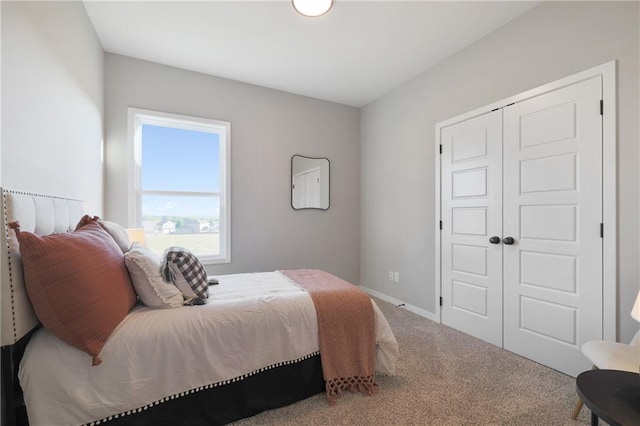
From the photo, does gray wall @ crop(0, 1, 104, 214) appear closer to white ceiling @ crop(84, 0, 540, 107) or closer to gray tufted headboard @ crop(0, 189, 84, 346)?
gray tufted headboard @ crop(0, 189, 84, 346)

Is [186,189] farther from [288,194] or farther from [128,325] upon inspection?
[128,325]

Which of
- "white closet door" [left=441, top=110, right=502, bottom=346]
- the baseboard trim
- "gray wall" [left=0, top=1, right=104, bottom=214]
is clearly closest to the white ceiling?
"gray wall" [left=0, top=1, right=104, bottom=214]

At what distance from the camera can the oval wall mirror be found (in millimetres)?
3793

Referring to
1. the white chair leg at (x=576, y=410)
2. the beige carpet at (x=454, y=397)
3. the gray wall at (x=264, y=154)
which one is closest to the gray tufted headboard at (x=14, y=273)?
the beige carpet at (x=454, y=397)

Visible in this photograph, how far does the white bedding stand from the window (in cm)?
158

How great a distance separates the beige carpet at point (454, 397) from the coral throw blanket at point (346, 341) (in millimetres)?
91

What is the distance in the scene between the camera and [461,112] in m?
2.81

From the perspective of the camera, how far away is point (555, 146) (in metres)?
2.10

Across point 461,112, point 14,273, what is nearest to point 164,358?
point 14,273

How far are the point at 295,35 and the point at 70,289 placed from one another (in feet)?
8.27

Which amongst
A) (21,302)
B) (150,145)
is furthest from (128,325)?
(150,145)

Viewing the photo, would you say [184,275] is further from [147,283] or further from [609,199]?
A: [609,199]

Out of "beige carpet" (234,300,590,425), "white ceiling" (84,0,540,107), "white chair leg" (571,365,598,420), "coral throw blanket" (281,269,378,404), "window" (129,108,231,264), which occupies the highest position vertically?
"white ceiling" (84,0,540,107)

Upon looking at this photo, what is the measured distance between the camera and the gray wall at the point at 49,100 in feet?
4.19
